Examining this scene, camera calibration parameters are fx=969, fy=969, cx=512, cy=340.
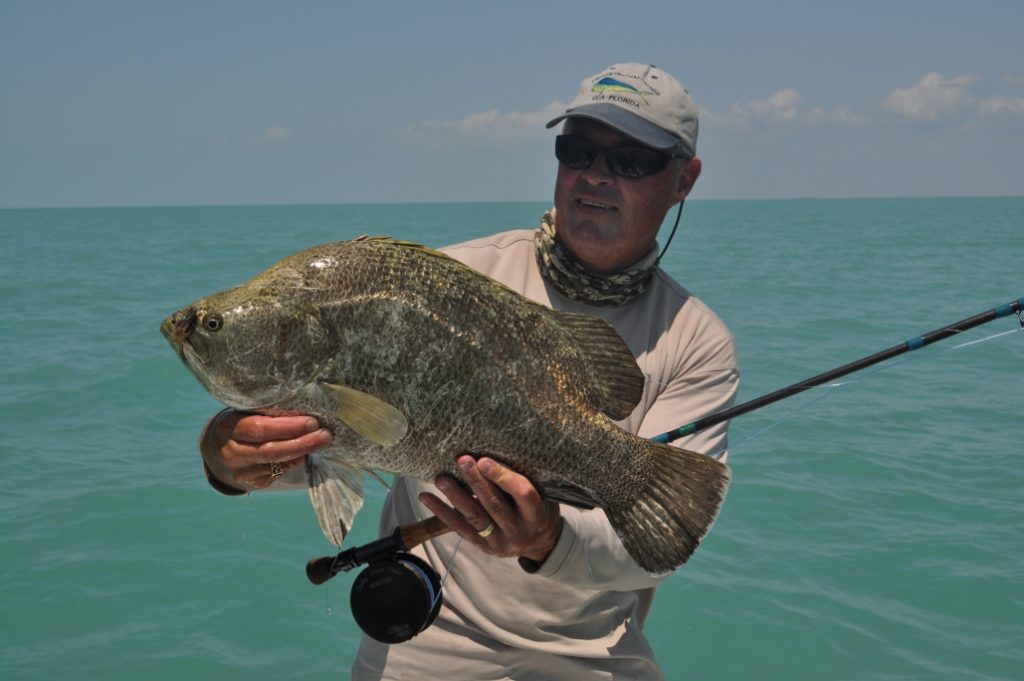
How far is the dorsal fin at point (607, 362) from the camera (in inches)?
106

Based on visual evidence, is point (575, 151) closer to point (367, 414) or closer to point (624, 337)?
point (624, 337)

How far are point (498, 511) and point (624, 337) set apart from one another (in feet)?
3.27

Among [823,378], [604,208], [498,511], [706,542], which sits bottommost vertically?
[706,542]

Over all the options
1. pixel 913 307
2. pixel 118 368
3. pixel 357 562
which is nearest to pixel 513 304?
pixel 357 562

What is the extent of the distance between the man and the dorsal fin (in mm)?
376

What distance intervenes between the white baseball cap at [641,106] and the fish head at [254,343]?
53.5 inches

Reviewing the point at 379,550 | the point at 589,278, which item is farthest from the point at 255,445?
the point at 589,278

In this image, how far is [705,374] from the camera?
3354 mm

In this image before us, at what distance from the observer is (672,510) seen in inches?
102

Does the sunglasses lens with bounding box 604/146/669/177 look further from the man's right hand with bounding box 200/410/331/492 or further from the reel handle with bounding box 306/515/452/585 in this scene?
the man's right hand with bounding box 200/410/331/492

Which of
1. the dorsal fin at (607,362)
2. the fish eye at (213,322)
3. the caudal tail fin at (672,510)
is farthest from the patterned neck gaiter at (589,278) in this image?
the fish eye at (213,322)

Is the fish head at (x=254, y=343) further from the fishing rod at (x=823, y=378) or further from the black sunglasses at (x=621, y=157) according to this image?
the black sunglasses at (x=621, y=157)

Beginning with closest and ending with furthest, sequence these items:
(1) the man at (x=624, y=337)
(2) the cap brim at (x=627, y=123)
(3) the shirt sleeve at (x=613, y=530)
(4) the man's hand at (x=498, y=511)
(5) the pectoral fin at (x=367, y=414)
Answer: (5) the pectoral fin at (x=367, y=414) → (4) the man's hand at (x=498, y=511) → (3) the shirt sleeve at (x=613, y=530) → (1) the man at (x=624, y=337) → (2) the cap brim at (x=627, y=123)

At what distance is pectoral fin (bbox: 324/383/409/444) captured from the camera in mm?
2379
